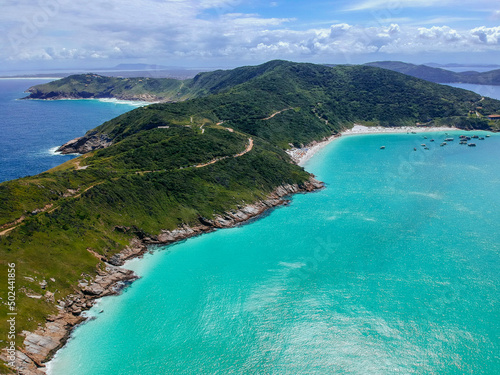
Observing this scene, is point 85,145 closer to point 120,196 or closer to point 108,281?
point 120,196

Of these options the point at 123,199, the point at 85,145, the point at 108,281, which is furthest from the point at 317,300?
the point at 85,145

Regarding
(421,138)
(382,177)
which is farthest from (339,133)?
(382,177)

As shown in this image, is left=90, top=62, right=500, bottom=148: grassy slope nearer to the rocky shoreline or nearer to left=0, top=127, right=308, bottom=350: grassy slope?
left=0, top=127, right=308, bottom=350: grassy slope

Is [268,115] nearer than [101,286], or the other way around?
[101,286]

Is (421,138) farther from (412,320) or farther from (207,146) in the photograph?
(412,320)

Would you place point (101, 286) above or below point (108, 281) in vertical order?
below

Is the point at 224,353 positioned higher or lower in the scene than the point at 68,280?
lower
